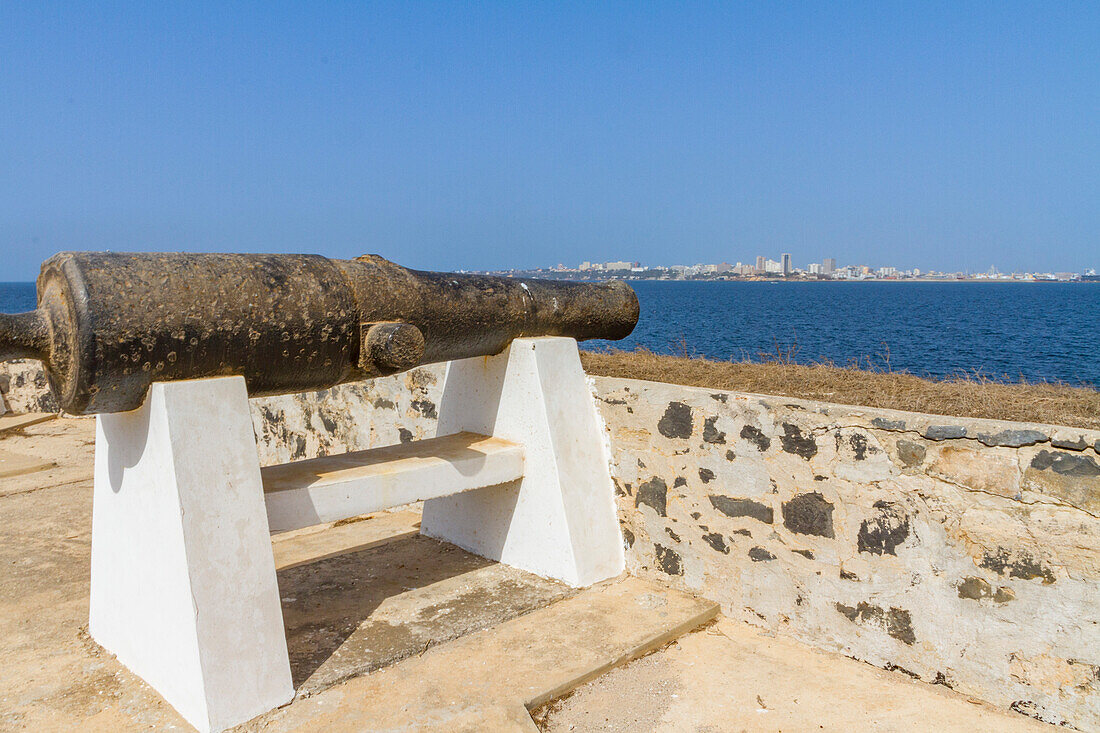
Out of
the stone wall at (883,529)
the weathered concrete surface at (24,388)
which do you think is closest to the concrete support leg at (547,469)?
the stone wall at (883,529)

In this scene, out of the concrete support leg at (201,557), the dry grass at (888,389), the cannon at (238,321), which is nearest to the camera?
the cannon at (238,321)

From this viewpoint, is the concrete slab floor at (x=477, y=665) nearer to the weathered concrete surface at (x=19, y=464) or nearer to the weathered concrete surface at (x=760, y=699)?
the weathered concrete surface at (x=760, y=699)

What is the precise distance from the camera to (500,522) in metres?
4.90

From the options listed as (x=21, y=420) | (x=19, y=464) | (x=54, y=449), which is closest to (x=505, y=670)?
(x=19, y=464)

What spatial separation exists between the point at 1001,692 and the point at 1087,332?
45.6 meters

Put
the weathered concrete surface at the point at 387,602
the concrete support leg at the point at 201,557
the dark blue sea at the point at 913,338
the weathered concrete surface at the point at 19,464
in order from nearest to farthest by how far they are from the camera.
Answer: the concrete support leg at the point at 201,557 → the weathered concrete surface at the point at 387,602 → the weathered concrete surface at the point at 19,464 → the dark blue sea at the point at 913,338

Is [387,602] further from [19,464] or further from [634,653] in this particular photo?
[19,464]

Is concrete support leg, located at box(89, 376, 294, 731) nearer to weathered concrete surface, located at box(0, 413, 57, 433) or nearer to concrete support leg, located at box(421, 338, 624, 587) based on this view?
concrete support leg, located at box(421, 338, 624, 587)

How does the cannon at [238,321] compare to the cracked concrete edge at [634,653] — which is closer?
the cannon at [238,321]

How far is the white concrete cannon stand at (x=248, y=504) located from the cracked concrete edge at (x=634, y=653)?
0.68 metres

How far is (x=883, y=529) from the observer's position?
3596 mm

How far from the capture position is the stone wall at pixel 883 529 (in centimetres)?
311

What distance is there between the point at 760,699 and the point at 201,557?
230 cm

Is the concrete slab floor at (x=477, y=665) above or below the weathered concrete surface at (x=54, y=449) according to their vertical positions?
above
